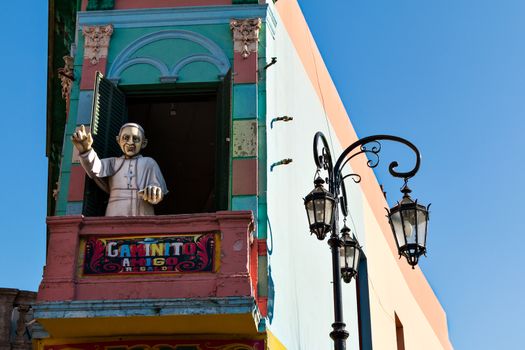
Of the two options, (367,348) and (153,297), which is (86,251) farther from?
(367,348)

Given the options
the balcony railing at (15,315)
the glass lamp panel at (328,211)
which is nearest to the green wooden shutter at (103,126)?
the glass lamp panel at (328,211)

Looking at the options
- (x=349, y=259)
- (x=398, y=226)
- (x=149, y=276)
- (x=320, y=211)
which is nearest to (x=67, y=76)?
(x=149, y=276)

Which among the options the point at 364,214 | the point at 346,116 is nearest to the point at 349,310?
the point at 364,214

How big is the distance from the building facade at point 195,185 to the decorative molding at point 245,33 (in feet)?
0.06

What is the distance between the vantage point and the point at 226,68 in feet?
36.8

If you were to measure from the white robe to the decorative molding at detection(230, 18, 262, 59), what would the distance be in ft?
6.21

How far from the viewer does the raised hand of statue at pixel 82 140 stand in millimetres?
9859

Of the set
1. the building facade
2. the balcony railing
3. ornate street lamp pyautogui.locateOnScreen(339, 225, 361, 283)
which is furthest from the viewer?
the balcony railing

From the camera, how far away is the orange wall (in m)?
13.7

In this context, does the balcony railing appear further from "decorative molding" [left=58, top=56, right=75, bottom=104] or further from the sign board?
the sign board

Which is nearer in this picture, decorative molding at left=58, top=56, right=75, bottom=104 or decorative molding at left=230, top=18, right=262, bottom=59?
decorative molding at left=230, top=18, right=262, bottom=59

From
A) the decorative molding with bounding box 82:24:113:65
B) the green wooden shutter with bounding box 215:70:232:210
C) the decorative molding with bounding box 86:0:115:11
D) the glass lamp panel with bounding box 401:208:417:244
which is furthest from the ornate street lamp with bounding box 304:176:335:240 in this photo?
the decorative molding with bounding box 86:0:115:11

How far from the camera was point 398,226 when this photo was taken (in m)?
9.55

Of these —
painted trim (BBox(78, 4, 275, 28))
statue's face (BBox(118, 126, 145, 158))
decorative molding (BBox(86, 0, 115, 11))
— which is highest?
decorative molding (BBox(86, 0, 115, 11))
